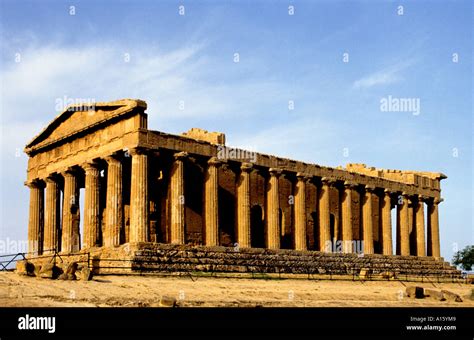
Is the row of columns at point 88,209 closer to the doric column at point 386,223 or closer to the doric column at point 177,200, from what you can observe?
the doric column at point 177,200

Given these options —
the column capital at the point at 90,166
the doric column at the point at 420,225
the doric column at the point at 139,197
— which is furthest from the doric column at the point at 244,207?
the doric column at the point at 420,225

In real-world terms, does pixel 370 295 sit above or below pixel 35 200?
below

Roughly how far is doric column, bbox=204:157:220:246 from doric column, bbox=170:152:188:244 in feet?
6.53

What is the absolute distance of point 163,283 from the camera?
30.7 metres

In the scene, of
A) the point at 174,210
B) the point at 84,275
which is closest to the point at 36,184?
the point at 174,210

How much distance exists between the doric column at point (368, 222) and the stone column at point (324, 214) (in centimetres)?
393

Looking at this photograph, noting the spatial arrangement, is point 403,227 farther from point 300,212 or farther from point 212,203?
point 212,203

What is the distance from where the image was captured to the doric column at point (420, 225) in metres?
56.0

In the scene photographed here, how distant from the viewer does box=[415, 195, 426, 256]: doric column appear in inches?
2205

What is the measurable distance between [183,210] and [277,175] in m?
8.12

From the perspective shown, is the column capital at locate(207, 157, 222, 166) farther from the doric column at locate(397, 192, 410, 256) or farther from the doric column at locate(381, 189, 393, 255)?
the doric column at locate(397, 192, 410, 256)

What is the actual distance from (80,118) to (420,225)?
27692 millimetres
